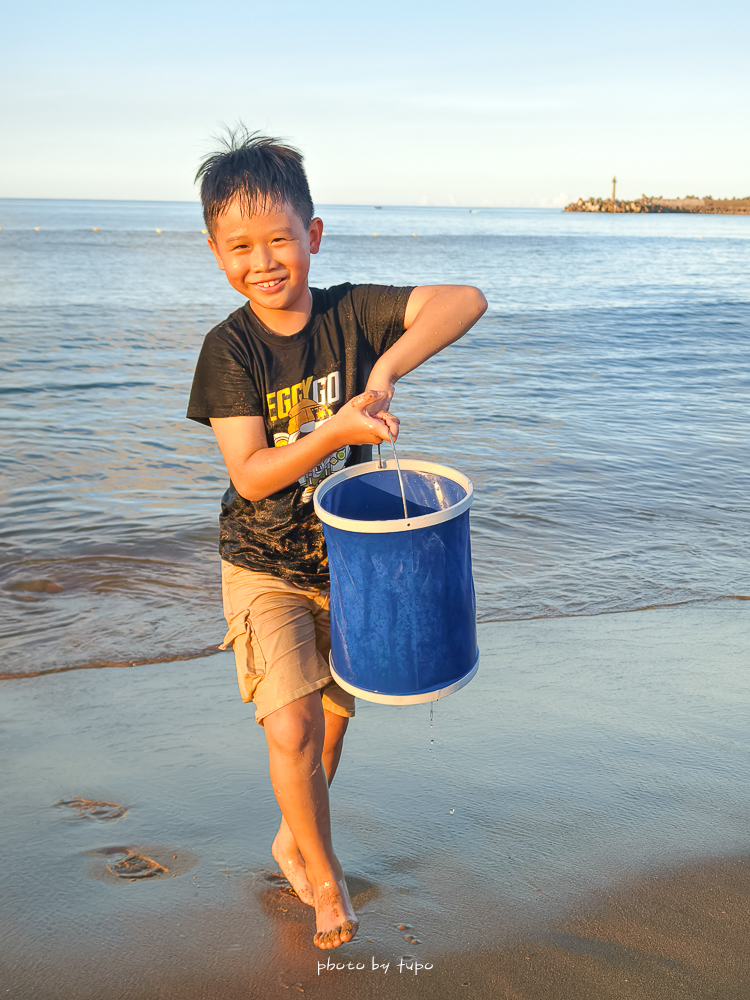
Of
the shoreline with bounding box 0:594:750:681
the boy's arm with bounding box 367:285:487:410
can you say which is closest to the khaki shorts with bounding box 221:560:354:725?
the boy's arm with bounding box 367:285:487:410

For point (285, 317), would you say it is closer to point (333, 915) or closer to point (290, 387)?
point (290, 387)

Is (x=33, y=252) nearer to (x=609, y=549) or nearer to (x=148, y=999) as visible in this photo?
(x=609, y=549)

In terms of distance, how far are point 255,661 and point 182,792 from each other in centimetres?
79

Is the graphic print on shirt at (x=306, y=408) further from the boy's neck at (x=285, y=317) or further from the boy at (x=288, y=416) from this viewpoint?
the boy's neck at (x=285, y=317)

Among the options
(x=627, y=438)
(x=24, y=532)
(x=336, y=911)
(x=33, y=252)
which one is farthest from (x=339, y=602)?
(x=33, y=252)

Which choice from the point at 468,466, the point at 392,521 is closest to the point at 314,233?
the point at 392,521

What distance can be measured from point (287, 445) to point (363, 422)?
292 mm

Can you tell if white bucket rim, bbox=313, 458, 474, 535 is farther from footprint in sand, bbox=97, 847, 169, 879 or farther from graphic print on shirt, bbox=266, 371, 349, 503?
footprint in sand, bbox=97, 847, 169, 879

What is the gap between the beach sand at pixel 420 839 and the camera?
2027 millimetres

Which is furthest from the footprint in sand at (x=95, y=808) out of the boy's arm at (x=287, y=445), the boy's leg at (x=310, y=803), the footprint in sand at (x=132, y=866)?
the boy's arm at (x=287, y=445)

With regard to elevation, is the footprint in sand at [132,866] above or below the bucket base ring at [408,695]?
below

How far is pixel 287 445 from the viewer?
83.4 inches

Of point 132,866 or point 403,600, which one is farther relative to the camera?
point 132,866

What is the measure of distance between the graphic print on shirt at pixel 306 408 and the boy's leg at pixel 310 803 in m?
0.60
